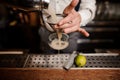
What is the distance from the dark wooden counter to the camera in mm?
1577

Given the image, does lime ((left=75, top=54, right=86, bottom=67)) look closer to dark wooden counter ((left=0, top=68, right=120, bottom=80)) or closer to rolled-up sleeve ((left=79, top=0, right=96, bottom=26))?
dark wooden counter ((left=0, top=68, right=120, bottom=80))

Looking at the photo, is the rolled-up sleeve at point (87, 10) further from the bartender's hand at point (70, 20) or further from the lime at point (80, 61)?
the lime at point (80, 61)

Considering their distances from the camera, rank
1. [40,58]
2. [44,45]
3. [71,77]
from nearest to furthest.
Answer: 1. [71,77]
2. [40,58]
3. [44,45]

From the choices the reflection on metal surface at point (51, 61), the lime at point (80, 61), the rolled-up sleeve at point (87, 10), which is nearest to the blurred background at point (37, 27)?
the rolled-up sleeve at point (87, 10)

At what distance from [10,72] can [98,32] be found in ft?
8.87

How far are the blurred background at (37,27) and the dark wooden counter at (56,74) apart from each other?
2.25 m

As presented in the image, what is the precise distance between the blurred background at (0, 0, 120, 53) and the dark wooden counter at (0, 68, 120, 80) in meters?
2.25

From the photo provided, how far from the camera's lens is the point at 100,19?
3.94 m

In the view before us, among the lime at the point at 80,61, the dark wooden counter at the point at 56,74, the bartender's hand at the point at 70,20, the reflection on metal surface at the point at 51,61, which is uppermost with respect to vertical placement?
the bartender's hand at the point at 70,20

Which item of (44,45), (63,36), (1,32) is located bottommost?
(1,32)

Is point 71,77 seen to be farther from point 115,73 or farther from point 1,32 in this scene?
point 1,32

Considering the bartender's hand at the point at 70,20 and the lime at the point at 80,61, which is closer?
the bartender's hand at the point at 70,20

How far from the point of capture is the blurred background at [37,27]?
394cm

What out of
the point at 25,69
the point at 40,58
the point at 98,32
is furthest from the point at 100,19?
the point at 25,69
